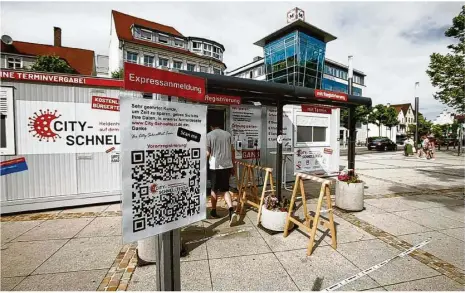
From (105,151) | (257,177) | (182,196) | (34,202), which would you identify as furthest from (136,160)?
(257,177)

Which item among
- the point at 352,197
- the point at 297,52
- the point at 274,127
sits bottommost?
the point at 352,197

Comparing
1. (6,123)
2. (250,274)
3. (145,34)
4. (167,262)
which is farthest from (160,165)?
(145,34)

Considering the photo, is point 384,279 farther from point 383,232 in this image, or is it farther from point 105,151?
point 105,151

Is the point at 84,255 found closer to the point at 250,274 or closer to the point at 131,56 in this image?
the point at 250,274

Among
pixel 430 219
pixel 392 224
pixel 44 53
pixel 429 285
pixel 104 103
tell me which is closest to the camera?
pixel 429 285

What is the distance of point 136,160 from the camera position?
5.38ft

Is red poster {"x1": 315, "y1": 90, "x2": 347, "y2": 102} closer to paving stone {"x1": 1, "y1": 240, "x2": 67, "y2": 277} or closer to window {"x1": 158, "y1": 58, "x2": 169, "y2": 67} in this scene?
paving stone {"x1": 1, "y1": 240, "x2": 67, "y2": 277}

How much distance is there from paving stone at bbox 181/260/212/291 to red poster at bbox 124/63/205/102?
2.28 metres

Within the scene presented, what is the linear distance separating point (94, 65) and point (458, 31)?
45925 mm

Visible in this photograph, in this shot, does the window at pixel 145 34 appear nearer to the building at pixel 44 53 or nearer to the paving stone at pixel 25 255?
the building at pixel 44 53

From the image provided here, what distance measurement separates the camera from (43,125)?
539 centimetres

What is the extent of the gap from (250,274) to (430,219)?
184 inches

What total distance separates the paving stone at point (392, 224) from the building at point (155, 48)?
122 ft

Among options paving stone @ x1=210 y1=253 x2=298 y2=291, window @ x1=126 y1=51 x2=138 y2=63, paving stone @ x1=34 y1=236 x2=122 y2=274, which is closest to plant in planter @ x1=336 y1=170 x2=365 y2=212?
paving stone @ x1=210 y1=253 x2=298 y2=291
